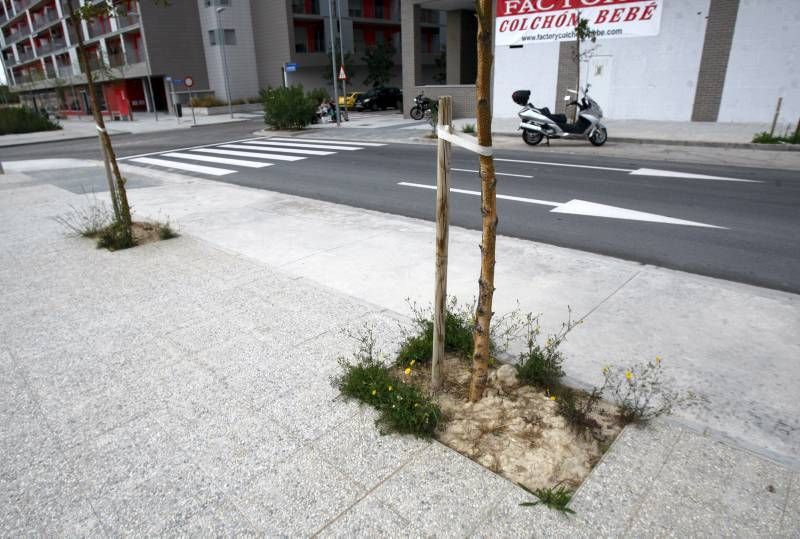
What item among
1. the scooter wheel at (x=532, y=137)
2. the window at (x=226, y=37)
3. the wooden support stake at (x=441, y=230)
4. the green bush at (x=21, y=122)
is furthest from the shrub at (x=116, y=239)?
the window at (x=226, y=37)

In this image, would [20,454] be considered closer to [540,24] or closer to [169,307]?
[169,307]

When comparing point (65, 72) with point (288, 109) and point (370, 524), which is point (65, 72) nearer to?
point (288, 109)

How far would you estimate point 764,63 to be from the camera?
17250mm

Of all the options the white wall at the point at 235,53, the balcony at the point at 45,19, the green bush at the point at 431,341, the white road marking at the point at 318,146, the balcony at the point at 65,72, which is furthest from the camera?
the balcony at the point at 45,19

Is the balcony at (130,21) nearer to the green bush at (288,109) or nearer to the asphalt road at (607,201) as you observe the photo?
the green bush at (288,109)

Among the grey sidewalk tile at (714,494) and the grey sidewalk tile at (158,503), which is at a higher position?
the grey sidewalk tile at (714,494)

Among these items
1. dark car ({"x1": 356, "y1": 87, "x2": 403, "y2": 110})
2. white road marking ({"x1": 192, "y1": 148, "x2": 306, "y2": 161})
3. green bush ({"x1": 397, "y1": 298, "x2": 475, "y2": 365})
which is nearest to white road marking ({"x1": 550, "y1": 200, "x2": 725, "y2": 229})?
green bush ({"x1": 397, "y1": 298, "x2": 475, "y2": 365})

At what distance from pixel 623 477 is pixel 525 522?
0.62 meters

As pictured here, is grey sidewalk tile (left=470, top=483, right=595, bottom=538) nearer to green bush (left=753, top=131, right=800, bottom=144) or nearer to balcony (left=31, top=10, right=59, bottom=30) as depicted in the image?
green bush (left=753, top=131, right=800, bottom=144)

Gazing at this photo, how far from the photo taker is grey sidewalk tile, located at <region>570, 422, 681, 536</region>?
8.02ft

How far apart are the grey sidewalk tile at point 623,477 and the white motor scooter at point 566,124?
13557 millimetres

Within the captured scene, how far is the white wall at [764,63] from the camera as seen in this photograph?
54.7 ft

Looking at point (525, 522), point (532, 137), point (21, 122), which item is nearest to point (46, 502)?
point (525, 522)

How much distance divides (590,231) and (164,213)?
6.93 metres
